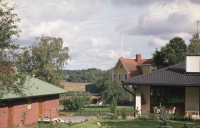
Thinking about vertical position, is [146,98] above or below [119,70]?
below

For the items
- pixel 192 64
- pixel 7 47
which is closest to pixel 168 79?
pixel 192 64

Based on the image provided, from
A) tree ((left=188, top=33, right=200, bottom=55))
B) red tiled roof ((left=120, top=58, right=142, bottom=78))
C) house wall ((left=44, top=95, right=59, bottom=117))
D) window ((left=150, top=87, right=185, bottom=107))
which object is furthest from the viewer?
red tiled roof ((left=120, top=58, right=142, bottom=78))

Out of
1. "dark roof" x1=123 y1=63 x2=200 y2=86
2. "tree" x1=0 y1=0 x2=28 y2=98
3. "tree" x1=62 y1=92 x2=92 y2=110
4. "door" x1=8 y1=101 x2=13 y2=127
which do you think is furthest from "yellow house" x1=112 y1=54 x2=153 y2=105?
"tree" x1=0 y1=0 x2=28 y2=98

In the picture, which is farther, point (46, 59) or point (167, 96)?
point (46, 59)

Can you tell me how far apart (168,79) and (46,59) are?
25.9 metres

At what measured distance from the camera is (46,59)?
37.8 metres

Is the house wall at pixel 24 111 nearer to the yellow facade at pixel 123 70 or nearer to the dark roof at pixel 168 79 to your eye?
the dark roof at pixel 168 79

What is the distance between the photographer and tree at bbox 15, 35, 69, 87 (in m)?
37.0

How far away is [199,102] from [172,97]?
211 centimetres

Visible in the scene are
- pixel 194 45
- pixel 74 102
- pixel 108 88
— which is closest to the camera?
pixel 74 102

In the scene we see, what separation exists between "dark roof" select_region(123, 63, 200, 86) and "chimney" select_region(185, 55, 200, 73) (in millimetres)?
451

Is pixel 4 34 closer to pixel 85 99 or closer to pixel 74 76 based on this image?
pixel 85 99

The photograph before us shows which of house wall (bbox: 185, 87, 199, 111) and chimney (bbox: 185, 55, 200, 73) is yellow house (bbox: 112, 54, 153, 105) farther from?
house wall (bbox: 185, 87, 199, 111)

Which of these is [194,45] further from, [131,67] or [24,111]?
[24,111]
